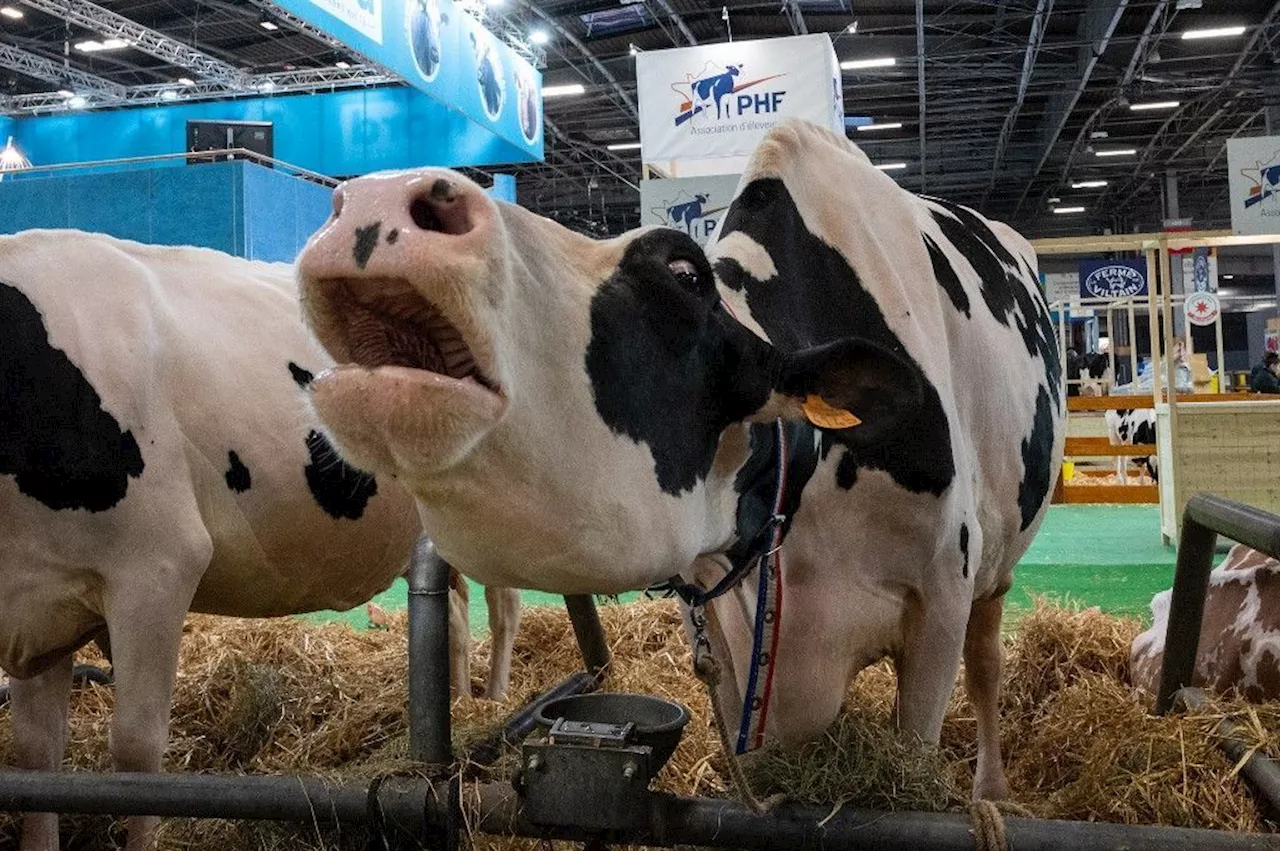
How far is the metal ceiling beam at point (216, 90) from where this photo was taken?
61.0ft

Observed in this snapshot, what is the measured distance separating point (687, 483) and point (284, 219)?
34.3 feet

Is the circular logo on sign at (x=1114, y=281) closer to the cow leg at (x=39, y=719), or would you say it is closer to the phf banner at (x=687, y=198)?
the phf banner at (x=687, y=198)

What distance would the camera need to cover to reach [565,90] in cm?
2120

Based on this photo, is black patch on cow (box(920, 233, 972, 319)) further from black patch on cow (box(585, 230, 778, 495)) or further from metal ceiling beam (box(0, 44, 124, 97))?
metal ceiling beam (box(0, 44, 124, 97))

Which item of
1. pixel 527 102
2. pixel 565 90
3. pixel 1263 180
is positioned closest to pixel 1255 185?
pixel 1263 180

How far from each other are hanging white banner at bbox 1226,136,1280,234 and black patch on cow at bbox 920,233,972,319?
7.07 metres

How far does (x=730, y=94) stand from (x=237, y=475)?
707cm

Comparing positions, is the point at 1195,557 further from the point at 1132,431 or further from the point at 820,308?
the point at 1132,431

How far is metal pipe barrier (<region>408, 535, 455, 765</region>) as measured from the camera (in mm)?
1805

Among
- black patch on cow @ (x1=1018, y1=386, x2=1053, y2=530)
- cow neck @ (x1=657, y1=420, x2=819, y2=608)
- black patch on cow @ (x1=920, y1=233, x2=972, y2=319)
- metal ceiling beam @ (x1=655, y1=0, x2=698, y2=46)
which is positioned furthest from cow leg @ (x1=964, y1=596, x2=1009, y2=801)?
metal ceiling beam @ (x1=655, y1=0, x2=698, y2=46)

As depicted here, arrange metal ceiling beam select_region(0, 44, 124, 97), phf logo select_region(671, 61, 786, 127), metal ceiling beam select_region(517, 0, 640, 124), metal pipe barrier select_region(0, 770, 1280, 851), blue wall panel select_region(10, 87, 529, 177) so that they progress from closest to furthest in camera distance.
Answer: metal pipe barrier select_region(0, 770, 1280, 851), phf logo select_region(671, 61, 786, 127), blue wall panel select_region(10, 87, 529, 177), metal ceiling beam select_region(517, 0, 640, 124), metal ceiling beam select_region(0, 44, 124, 97)

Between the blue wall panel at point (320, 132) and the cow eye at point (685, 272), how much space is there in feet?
45.2

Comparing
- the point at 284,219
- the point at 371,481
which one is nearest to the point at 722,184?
the point at 284,219

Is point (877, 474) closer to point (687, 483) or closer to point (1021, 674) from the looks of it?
point (687, 483)
